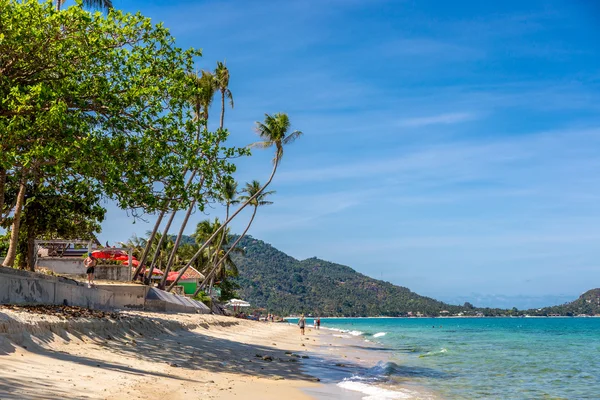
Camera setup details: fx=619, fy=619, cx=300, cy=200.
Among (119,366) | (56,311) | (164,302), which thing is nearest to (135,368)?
(119,366)

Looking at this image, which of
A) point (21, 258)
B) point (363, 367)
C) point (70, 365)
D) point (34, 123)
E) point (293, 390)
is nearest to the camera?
point (70, 365)

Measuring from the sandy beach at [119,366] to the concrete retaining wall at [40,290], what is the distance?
1.48m

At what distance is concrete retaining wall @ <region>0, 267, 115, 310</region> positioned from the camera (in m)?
13.9

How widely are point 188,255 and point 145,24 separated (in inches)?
2287

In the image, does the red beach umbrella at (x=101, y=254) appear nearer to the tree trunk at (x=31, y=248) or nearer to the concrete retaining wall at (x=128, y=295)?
the tree trunk at (x=31, y=248)

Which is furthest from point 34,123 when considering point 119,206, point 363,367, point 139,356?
point 363,367

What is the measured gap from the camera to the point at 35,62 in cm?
1537

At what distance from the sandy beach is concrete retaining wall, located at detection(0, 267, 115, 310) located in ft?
4.85

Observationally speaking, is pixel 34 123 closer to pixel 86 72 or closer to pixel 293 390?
pixel 86 72

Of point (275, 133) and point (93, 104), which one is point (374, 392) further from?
point (275, 133)

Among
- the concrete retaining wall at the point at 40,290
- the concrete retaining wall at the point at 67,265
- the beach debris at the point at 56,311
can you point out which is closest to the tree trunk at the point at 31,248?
the concrete retaining wall at the point at 67,265

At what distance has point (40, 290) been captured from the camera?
15.5 m

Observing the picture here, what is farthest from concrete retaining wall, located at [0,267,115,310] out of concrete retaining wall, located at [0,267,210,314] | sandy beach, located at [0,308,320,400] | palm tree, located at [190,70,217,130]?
palm tree, located at [190,70,217,130]

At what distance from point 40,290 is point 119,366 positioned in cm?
492
